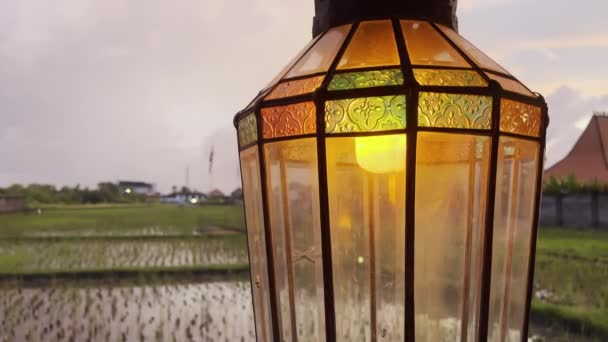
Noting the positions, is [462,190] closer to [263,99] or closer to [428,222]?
[428,222]

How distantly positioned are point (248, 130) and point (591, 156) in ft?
49.2

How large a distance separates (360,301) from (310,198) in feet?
0.49

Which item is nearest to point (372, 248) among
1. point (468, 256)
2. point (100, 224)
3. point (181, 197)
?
point (468, 256)

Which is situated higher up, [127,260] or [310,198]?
[310,198]

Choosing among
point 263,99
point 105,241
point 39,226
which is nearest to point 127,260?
point 105,241

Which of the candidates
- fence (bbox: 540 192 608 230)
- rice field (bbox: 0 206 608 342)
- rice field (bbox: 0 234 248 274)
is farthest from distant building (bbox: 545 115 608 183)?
rice field (bbox: 0 234 248 274)

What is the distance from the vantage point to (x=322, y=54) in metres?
0.85

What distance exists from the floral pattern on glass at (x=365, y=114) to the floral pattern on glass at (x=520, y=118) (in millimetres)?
139

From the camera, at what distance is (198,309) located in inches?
225

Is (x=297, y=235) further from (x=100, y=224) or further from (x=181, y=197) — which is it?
(x=181, y=197)

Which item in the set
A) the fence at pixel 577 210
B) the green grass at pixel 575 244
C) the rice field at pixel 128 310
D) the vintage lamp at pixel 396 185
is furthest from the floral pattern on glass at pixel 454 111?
the fence at pixel 577 210

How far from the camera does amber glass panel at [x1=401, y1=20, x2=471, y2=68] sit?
80 cm

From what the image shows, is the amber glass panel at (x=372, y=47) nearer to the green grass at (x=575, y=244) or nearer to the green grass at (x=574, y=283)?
the green grass at (x=574, y=283)

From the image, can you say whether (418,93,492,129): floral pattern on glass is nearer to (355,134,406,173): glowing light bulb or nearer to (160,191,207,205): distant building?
(355,134,406,173): glowing light bulb
